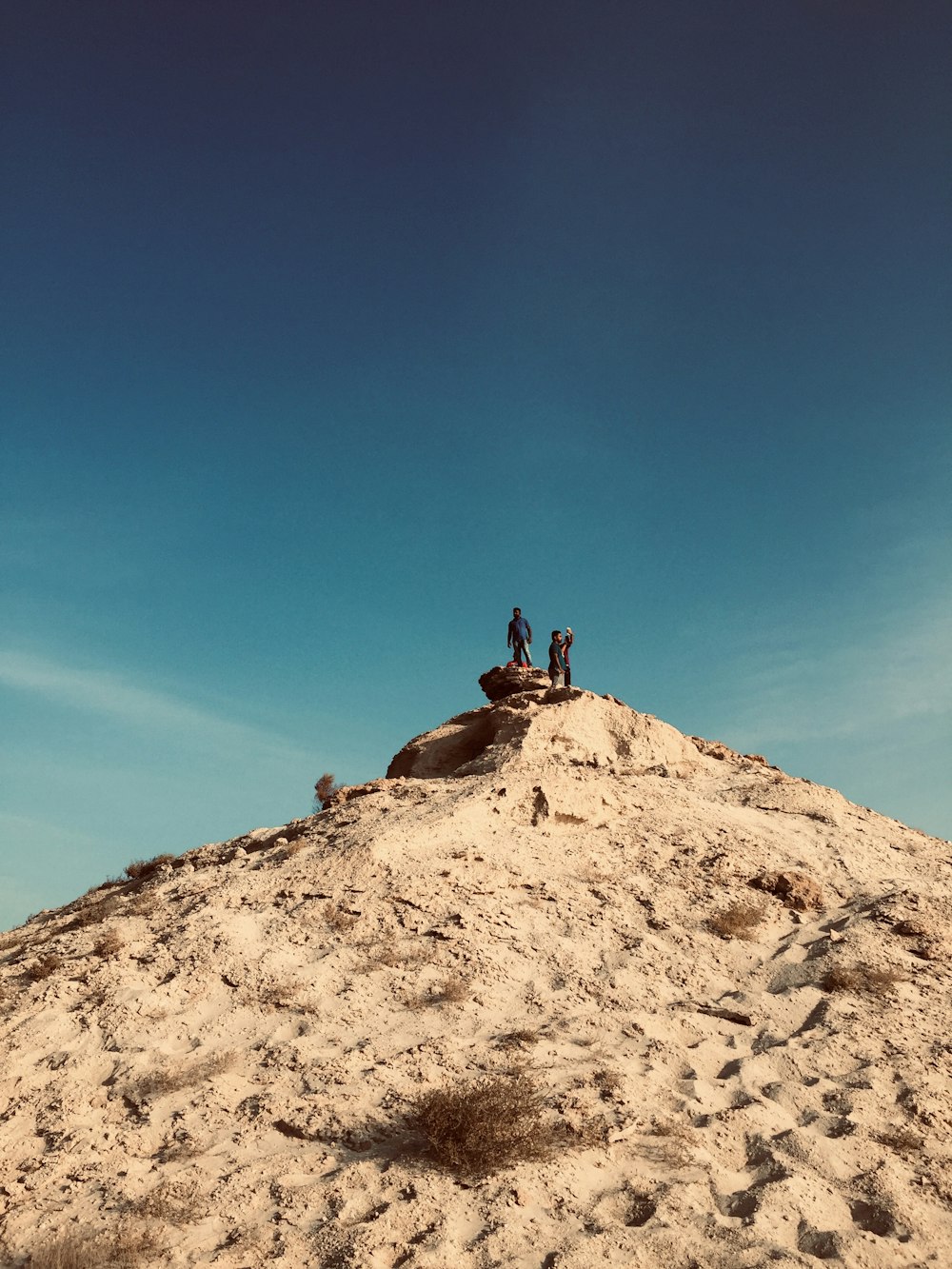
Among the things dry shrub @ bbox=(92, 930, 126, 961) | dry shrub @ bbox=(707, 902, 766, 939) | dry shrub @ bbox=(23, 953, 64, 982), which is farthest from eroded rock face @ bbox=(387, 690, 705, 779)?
dry shrub @ bbox=(23, 953, 64, 982)

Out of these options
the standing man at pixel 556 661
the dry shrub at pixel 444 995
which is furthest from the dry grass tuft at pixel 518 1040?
the standing man at pixel 556 661

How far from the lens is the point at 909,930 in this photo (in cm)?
947

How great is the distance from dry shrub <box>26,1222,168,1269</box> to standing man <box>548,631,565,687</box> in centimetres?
1267

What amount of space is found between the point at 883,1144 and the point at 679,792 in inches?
266

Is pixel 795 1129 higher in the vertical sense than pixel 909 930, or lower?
lower

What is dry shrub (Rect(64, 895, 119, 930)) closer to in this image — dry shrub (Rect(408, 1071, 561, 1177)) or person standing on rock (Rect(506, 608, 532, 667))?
dry shrub (Rect(408, 1071, 561, 1177))

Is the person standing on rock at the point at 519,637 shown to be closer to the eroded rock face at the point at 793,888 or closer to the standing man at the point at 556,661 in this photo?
the standing man at the point at 556,661

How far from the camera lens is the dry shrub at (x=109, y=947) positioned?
8781 mm

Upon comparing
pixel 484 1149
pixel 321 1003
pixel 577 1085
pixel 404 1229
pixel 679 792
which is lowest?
pixel 404 1229

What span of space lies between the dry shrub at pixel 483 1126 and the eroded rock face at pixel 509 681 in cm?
1144

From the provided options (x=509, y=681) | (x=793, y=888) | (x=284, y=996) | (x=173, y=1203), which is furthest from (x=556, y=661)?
(x=173, y=1203)

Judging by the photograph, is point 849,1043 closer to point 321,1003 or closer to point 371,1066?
point 371,1066

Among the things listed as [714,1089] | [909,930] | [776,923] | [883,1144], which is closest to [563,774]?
[776,923]

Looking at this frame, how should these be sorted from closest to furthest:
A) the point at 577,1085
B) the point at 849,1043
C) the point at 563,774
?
the point at 577,1085
the point at 849,1043
the point at 563,774
